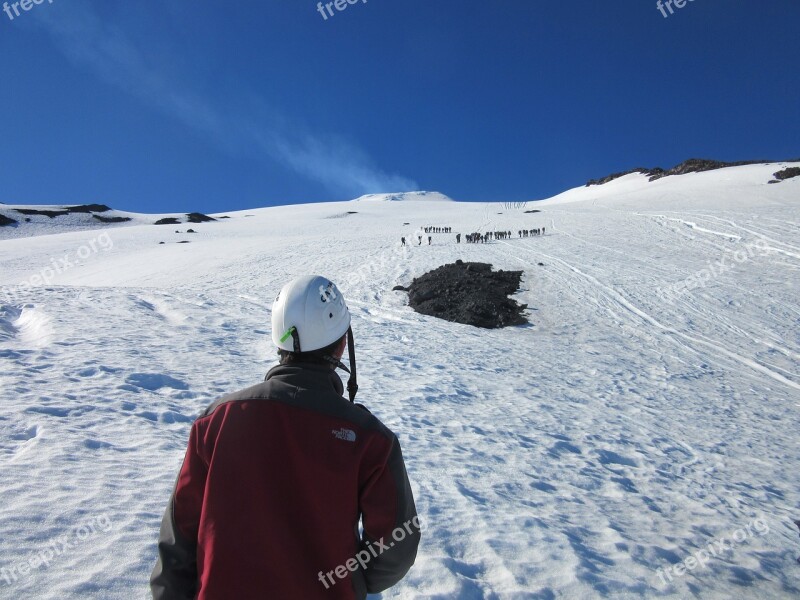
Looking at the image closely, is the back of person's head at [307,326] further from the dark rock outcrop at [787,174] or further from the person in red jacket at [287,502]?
the dark rock outcrop at [787,174]

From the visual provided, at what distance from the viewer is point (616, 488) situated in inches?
220

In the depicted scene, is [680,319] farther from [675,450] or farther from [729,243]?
[729,243]

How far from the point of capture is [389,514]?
1.79 m

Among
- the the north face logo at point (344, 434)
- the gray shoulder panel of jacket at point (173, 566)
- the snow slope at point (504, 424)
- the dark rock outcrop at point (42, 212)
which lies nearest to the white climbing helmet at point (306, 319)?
the the north face logo at point (344, 434)

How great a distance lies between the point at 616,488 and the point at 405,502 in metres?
4.86

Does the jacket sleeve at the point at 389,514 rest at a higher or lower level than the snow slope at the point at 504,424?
higher

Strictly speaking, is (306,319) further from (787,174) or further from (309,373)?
(787,174)

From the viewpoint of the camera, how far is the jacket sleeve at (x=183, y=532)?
1.78 meters

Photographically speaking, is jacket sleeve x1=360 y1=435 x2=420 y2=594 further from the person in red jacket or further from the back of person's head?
the back of person's head

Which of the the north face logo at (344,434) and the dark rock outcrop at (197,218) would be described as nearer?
the the north face logo at (344,434)

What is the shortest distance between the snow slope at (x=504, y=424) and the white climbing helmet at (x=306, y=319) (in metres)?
2.37

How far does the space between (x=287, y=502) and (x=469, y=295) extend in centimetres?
1494

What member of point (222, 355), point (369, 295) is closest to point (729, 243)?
point (369, 295)

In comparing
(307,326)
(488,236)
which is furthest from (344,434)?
(488,236)
